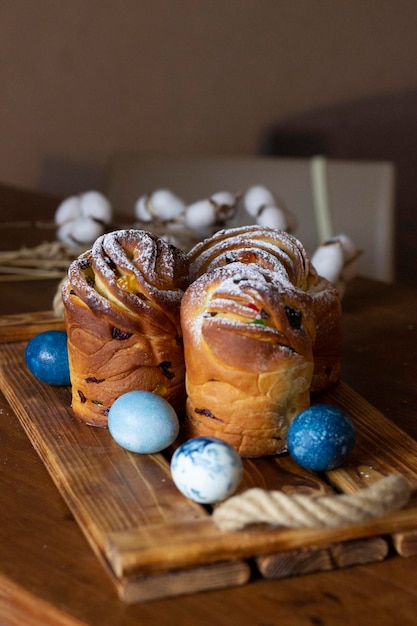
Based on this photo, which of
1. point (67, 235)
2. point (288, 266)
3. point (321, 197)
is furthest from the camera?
point (321, 197)

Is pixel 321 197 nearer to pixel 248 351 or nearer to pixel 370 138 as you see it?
pixel 248 351

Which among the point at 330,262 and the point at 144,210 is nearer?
the point at 330,262

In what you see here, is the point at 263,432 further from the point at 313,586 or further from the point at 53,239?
the point at 53,239

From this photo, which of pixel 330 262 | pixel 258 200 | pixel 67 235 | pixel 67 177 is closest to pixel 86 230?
pixel 67 235

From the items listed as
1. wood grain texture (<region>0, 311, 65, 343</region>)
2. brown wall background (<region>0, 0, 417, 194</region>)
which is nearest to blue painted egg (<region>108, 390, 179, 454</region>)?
wood grain texture (<region>0, 311, 65, 343</region>)

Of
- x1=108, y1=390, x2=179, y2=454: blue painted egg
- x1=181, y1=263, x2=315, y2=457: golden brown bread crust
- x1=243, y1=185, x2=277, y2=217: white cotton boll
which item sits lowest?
x1=243, y1=185, x2=277, y2=217: white cotton boll

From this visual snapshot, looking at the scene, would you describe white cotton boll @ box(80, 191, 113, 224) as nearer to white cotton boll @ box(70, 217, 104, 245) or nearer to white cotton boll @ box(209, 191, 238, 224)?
white cotton boll @ box(70, 217, 104, 245)

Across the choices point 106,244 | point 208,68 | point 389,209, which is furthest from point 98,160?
point 106,244
